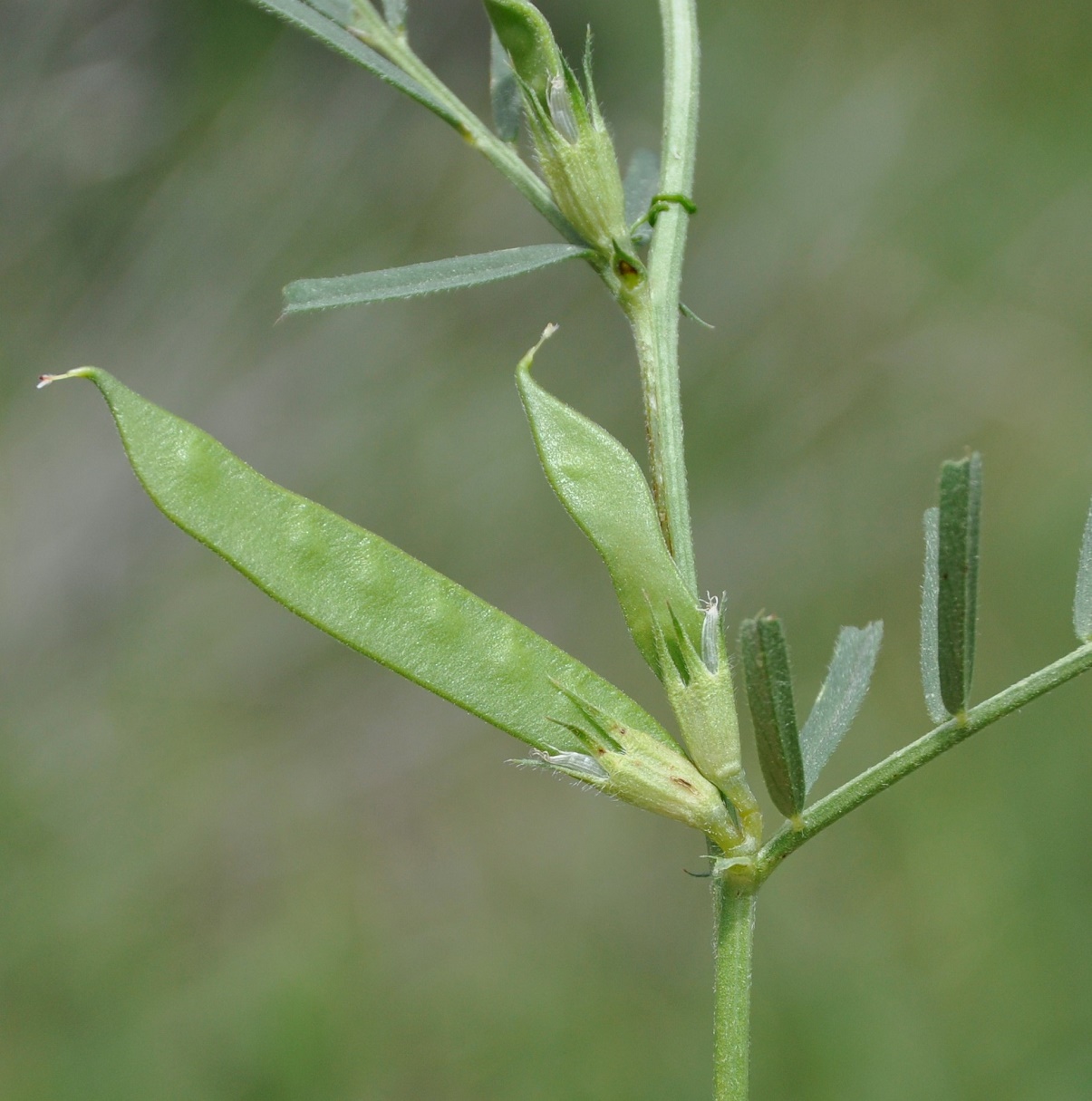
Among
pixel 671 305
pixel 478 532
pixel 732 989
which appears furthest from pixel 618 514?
pixel 478 532

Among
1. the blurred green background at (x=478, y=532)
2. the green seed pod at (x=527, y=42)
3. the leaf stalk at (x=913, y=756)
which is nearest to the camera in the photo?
the leaf stalk at (x=913, y=756)

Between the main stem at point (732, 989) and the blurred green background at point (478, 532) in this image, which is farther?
the blurred green background at point (478, 532)

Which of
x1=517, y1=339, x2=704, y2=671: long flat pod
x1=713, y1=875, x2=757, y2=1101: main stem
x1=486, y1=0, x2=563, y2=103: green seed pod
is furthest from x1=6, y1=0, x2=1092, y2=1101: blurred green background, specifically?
x1=486, y1=0, x2=563, y2=103: green seed pod

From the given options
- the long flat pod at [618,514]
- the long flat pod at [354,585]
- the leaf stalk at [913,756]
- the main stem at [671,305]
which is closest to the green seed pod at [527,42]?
the main stem at [671,305]

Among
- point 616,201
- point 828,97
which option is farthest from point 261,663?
point 616,201

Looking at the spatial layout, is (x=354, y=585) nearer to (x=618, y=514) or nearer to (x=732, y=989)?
(x=618, y=514)

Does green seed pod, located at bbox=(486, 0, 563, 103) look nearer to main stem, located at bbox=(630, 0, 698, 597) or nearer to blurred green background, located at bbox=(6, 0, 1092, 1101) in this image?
main stem, located at bbox=(630, 0, 698, 597)

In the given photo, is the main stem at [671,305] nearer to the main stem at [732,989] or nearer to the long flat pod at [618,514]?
the long flat pod at [618,514]

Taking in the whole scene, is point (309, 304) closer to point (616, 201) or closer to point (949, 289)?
point (616, 201)
